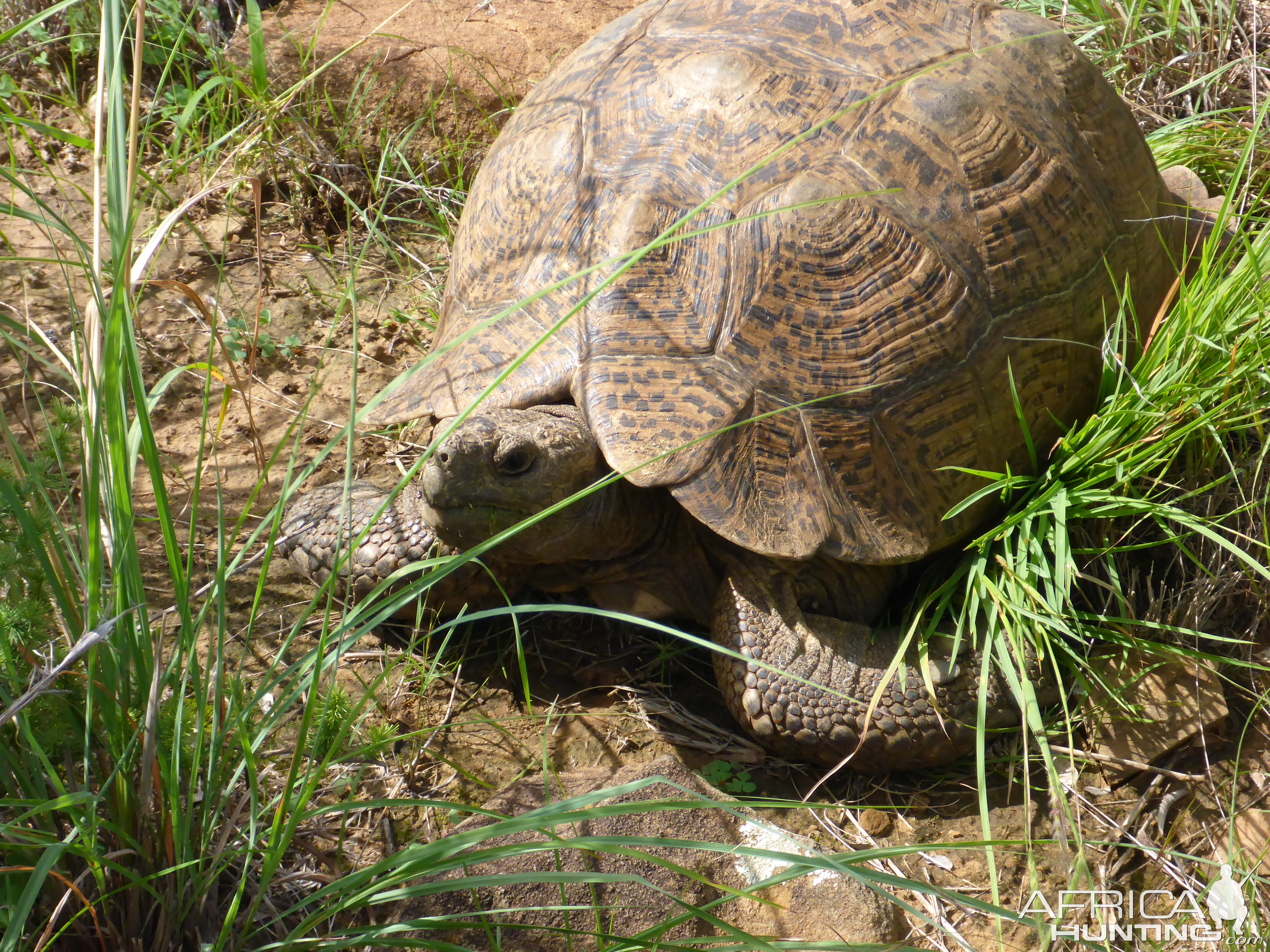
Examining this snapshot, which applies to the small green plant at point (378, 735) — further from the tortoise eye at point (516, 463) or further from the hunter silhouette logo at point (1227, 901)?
the hunter silhouette logo at point (1227, 901)

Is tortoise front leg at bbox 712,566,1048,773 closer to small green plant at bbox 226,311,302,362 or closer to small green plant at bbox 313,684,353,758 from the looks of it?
small green plant at bbox 313,684,353,758

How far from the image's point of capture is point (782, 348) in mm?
2617

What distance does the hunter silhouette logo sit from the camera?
2.26m

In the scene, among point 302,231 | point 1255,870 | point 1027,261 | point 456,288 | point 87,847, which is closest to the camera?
point 87,847

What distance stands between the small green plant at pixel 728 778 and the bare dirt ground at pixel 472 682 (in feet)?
0.11

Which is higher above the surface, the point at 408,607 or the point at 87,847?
the point at 87,847

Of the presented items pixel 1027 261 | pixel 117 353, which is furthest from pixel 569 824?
pixel 1027 261

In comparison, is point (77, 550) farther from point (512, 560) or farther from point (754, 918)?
point (754, 918)

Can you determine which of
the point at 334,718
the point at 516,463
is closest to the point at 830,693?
the point at 516,463

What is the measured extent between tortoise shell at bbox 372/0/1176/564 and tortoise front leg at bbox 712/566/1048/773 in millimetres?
245

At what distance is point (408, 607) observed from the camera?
2.93m

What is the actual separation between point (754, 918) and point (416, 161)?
132 inches

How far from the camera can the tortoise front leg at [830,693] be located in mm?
2576

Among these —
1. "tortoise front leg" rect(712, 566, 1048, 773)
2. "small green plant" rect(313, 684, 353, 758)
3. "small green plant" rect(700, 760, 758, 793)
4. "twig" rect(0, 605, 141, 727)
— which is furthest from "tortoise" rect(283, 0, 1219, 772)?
"twig" rect(0, 605, 141, 727)
